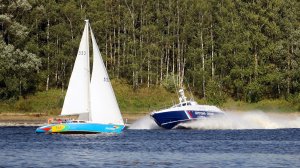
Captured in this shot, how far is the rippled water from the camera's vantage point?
5400 cm

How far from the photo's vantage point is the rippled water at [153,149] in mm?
54000

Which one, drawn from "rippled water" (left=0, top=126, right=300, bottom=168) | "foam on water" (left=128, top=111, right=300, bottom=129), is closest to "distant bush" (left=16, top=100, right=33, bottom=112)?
"foam on water" (left=128, top=111, right=300, bottom=129)

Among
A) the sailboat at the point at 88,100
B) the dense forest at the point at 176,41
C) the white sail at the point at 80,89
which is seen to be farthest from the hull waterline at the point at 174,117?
the dense forest at the point at 176,41

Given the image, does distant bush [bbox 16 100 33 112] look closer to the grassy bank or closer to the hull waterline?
the grassy bank

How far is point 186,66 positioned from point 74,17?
66.9ft

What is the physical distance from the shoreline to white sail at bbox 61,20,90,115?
25048 mm

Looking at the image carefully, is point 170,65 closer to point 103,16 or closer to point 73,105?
point 103,16

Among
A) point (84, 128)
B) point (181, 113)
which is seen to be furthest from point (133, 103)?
point (84, 128)

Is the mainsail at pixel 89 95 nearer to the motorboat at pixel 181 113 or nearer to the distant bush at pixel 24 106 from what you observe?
the motorboat at pixel 181 113

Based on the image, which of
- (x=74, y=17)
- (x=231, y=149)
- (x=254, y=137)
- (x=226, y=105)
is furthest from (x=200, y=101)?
(x=231, y=149)

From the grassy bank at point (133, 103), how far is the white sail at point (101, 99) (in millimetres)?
30612

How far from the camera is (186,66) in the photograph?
13262cm

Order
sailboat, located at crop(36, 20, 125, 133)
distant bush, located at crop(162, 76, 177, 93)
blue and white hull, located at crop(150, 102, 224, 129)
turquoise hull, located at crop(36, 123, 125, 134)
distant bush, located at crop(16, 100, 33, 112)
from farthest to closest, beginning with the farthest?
distant bush, located at crop(162, 76, 177, 93) < distant bush, located at crop(16, 100, 33, 112) < blue and white hull, located at crop(150, 102, 224, 129) < turquoise hull, located at crop(36, 123, 125, 134) < sailboat, located at crop(36, 20, 125, 133)

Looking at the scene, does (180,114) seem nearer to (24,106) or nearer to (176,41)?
(24,106)
